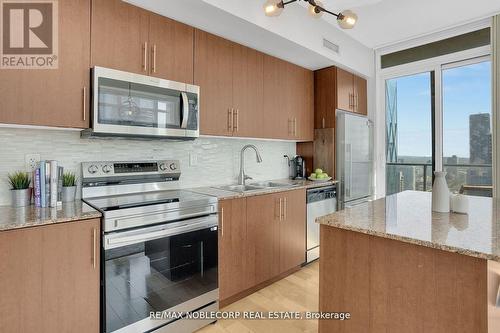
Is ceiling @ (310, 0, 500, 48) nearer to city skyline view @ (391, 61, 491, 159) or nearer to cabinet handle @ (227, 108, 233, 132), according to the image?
city skyline view @ (391, 61, 491, 159)

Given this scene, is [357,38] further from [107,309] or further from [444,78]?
[107,309]

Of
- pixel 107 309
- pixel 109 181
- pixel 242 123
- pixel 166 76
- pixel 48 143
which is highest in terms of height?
pixel 166 76

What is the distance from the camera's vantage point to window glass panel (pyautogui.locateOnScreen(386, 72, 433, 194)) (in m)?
3.48

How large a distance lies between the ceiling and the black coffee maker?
1650mm

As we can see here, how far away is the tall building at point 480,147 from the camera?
2.98 m

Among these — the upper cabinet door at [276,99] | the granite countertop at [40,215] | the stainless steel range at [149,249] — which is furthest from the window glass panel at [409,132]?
the granite countertop at [40,215]

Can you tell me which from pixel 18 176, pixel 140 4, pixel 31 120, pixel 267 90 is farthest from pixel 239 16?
pixel 18 176

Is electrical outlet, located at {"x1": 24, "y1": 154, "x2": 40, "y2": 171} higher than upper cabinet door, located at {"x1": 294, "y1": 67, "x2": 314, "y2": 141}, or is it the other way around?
upper cabinet door, located at {"x1": 294, "y1": 67, "x2": 314, "y2": 141}

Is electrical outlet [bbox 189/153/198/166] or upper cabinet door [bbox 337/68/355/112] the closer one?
electrical outlet [bbox 189/153/198/166]

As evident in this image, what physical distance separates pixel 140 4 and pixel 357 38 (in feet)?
8.72

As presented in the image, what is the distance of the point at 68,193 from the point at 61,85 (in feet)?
2.33

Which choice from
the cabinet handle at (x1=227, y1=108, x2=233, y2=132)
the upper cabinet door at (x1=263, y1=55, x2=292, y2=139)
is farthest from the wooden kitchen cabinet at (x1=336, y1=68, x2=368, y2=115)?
the cabinet handle at (x1=227, y1=108, x2=233, y2=132)

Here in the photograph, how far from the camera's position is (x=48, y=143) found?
1.85 m

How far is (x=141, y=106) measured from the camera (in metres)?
1.92
